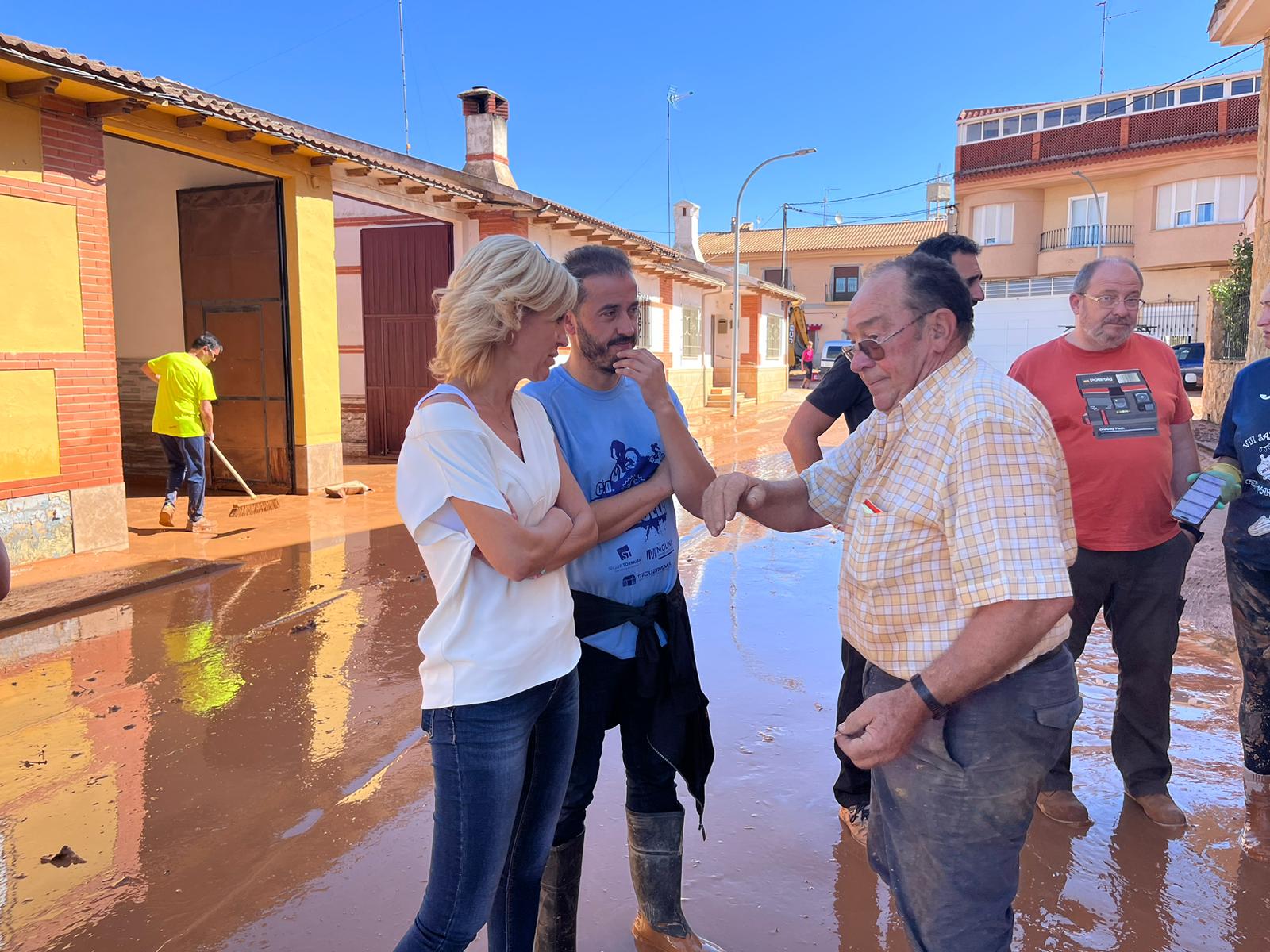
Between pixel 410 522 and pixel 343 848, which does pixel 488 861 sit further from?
pixel 343 848

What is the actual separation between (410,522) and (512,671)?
0.38m

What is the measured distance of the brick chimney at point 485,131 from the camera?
599 inches

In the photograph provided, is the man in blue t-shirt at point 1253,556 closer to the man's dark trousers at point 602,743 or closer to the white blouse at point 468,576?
the man's dark trousers at point 602,743

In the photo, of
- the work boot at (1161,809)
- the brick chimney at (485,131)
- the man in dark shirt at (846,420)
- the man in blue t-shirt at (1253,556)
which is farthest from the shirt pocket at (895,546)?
the brick chimney at (485,131)

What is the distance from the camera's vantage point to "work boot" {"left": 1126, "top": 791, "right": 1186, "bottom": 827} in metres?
3.23

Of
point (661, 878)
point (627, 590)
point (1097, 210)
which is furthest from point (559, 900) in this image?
point (1097, 210)

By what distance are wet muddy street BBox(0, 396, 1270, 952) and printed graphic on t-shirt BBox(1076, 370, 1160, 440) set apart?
1418 mm

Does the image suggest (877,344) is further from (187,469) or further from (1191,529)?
(187,469)

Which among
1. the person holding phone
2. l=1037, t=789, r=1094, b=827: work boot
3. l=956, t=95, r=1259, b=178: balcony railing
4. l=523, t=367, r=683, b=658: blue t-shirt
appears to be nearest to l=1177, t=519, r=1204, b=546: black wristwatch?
the person holding phone

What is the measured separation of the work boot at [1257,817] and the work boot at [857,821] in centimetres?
127

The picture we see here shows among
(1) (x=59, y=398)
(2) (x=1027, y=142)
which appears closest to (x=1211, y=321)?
(1) (x=59, y=398)

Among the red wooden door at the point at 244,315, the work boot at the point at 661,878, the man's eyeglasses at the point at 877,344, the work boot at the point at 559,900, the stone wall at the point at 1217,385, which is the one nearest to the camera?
the man's eyeglasses at the point at 877,344

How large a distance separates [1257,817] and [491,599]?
2961 mm

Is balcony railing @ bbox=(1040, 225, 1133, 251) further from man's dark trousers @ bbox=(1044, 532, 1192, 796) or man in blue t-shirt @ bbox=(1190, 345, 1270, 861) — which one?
man's dark trousers @ bbox=(1044, 532, 1192, 796)
